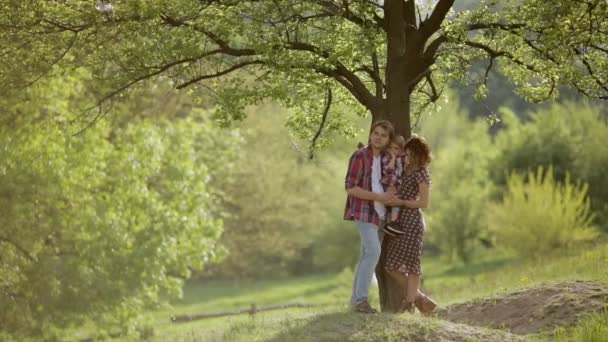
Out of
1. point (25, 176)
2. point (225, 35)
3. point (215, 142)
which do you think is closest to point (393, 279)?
point (225, 35)

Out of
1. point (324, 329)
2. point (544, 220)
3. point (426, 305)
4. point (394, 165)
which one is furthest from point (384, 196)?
point (544, 220)

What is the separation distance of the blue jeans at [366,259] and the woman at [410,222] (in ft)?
1.40

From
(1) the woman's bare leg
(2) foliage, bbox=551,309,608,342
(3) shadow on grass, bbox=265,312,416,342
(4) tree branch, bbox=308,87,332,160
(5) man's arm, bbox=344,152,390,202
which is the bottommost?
(2) foliage, bbox=551,309,608,342

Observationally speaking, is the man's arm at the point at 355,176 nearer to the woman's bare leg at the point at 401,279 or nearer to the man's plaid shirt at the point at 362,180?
the man's plaid shirt at the point at 362,180

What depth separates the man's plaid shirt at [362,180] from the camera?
10.1m

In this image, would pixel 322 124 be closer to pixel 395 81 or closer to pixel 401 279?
pixel 395 81

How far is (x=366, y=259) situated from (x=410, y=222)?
902 millimetres

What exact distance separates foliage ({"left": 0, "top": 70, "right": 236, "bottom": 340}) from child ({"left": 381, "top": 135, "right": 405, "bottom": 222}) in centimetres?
868

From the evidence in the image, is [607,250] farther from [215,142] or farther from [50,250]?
[215,142]

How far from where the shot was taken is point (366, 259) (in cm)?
1005

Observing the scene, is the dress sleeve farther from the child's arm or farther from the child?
the child's arm

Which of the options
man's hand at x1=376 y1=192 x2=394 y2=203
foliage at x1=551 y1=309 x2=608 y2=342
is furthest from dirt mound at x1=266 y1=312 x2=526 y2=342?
man's hand at x1=376 y1=192 x2=394 y2=203

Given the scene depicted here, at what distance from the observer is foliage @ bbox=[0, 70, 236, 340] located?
1855 centimetres

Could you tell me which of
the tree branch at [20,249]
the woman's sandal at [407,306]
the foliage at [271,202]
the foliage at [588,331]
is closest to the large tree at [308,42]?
the woman's sandal at [407,306]
